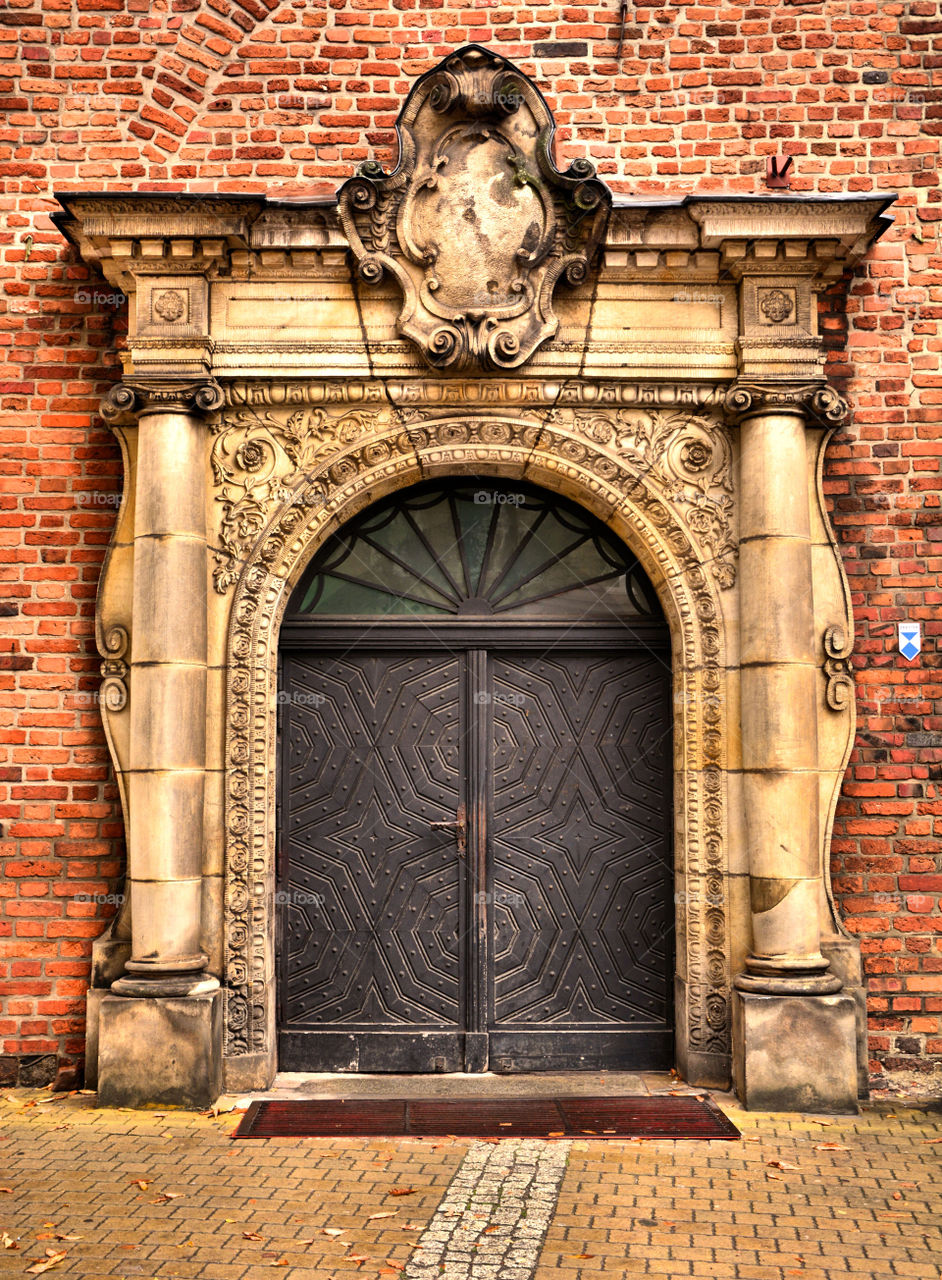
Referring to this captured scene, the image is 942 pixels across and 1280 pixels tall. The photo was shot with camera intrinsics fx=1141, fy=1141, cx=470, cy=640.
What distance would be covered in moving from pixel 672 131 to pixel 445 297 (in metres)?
1.64

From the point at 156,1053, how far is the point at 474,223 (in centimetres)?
449

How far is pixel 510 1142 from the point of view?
507cm

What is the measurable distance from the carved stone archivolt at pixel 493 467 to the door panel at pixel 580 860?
1.00 feet

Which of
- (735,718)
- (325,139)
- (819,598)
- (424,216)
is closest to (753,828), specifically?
(735,718)

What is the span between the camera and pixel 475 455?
6.14 meters

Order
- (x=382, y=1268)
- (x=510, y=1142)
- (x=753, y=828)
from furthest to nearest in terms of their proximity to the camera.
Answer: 1. (x=753, y=828)
2. (x=510, y=1142)
3. (x=382, y=1268)

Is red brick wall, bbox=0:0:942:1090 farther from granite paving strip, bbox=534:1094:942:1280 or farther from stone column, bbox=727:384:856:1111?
granite paving strip, bbox=534:1094:942:1280

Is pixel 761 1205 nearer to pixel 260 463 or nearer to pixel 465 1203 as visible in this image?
pixel 465 1203

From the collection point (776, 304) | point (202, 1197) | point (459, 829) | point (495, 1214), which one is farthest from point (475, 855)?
point (776, 304)

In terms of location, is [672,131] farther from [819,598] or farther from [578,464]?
[819,598]

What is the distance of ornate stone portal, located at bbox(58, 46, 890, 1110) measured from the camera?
19.0 ft

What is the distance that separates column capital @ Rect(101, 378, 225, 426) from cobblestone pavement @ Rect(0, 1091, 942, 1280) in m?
3.51

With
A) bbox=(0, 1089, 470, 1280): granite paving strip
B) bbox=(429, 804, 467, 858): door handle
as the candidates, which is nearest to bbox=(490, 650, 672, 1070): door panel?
bbox=(429, 804, 467, 858): door handle

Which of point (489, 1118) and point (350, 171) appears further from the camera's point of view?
point (350, 171)
